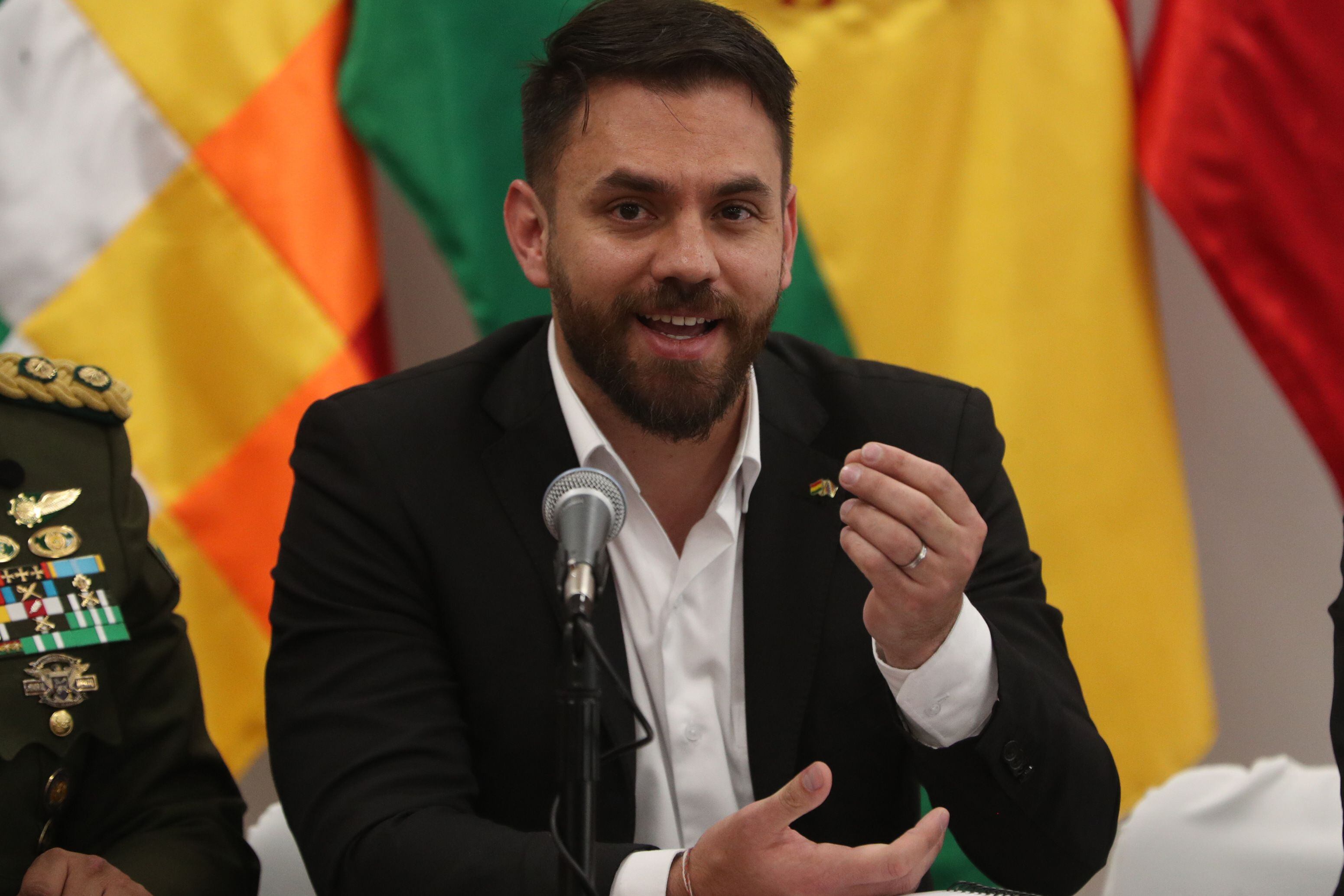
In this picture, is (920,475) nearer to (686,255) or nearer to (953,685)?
(953,685)

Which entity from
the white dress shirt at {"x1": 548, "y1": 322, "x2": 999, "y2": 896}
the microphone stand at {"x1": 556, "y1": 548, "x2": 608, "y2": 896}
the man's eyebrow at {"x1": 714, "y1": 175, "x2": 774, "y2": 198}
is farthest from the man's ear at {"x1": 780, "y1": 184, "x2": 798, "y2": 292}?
the microphone stand at {"x1": 556, "y1": 548, "x2": 608, "y2": 896}

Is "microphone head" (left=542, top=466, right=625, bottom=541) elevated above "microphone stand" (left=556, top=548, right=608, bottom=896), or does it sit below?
above

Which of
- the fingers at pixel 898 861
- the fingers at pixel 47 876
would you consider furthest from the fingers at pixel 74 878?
the fingers at pixel 898 861

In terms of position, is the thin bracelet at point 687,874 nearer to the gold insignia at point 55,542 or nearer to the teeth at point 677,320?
the teeth at point 677,320

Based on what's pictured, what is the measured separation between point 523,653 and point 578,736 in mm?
611

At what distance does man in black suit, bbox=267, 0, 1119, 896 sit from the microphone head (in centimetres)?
44

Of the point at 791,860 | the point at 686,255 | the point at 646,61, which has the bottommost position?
the point at 791,860

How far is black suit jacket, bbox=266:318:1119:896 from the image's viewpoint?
146cm

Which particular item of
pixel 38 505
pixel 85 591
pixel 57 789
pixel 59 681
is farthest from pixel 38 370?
pixel 57 789

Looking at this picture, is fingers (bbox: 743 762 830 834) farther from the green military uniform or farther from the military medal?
the military medal

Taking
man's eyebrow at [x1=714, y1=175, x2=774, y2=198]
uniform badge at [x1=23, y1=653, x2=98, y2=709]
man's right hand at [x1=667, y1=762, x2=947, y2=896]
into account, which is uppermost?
man's eyebrow at [x1=714, y1=175, x2=774, y2=198]

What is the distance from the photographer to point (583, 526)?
3.36ft

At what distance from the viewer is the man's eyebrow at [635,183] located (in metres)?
1.58

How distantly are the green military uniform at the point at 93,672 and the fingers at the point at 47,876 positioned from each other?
0.06 m
